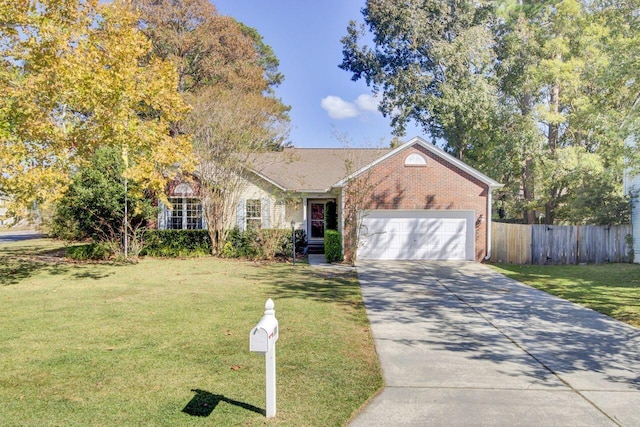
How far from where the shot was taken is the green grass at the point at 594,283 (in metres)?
9.33

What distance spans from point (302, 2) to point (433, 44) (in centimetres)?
1086

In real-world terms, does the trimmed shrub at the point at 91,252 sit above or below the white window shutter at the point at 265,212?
below

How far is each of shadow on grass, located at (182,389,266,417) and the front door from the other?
17521 millimetres

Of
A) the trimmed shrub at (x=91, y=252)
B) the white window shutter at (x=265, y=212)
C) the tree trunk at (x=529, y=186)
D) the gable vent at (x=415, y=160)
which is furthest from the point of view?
the tree trunk at (x=529, y=186)

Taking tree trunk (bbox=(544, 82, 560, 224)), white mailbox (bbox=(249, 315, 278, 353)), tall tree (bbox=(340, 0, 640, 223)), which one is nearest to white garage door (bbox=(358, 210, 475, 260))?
tall tree (bbox=(340, 0, 640, 223))

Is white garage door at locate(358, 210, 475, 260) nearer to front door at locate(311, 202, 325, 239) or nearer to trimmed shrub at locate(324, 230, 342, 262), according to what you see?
trimmed shrub at locate(324, 230, 342, 262)

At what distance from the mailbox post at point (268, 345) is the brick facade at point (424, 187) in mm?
13169

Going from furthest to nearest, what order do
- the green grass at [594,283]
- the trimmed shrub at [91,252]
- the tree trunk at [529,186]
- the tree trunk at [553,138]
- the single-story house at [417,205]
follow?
the tree trunk at [529,186]
the tree trunk at [553,138]
the trimmed shrub at [91,252]
the single-story house at [417,205]
the green grass at [594,283]

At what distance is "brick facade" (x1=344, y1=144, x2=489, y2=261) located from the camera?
17.1 m

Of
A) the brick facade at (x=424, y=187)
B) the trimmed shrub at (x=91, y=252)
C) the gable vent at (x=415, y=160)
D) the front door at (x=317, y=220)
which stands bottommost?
the trimmed shrub at (x=91, y=252)

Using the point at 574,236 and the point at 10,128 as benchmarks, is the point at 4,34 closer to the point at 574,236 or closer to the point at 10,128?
the point at 10,128

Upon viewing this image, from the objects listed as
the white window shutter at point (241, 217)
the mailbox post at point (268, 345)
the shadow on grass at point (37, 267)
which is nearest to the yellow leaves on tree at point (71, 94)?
the shadow on grass at point (37, 267)

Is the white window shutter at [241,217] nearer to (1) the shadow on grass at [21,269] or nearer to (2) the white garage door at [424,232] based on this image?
(2) the white garage door at [424,232]

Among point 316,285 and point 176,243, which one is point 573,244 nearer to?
point 316,285
